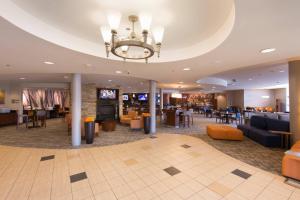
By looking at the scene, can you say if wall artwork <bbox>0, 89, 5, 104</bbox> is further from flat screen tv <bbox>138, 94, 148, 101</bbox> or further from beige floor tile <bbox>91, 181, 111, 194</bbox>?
flat screen tv <bbox>138, 94, 148, 101</bbox>

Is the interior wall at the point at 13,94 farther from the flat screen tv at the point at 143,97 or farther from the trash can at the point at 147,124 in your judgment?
the flat screen tv at the point at 143,97

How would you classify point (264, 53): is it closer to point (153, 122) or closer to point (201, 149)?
point (201, 149)

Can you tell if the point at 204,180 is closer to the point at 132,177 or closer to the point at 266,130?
the point at 132,177

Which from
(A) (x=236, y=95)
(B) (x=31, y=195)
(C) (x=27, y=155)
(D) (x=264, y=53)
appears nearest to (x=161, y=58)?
(D) (x=264, y=53)

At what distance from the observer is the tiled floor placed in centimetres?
227

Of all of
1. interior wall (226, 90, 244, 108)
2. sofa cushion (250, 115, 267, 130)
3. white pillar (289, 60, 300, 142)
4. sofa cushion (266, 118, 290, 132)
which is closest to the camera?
white pillar (289, 60, 300, 142)

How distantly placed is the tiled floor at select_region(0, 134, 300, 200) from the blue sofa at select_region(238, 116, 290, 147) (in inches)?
78.0

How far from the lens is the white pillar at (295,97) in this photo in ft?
12.2

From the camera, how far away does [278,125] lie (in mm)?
4820

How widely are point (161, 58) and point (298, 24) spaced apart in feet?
7.54

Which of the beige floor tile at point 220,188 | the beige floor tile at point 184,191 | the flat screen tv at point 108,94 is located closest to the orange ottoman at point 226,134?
the beige floor tile at point 220,188

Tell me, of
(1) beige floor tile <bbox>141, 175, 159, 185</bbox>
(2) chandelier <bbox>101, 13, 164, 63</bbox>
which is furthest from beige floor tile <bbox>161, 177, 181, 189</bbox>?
(2) chandelier <bbox>101, 13, 164, 63</bbox>

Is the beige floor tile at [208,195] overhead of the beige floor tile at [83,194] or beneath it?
beneath

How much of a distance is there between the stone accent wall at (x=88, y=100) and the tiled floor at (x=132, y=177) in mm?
4364
